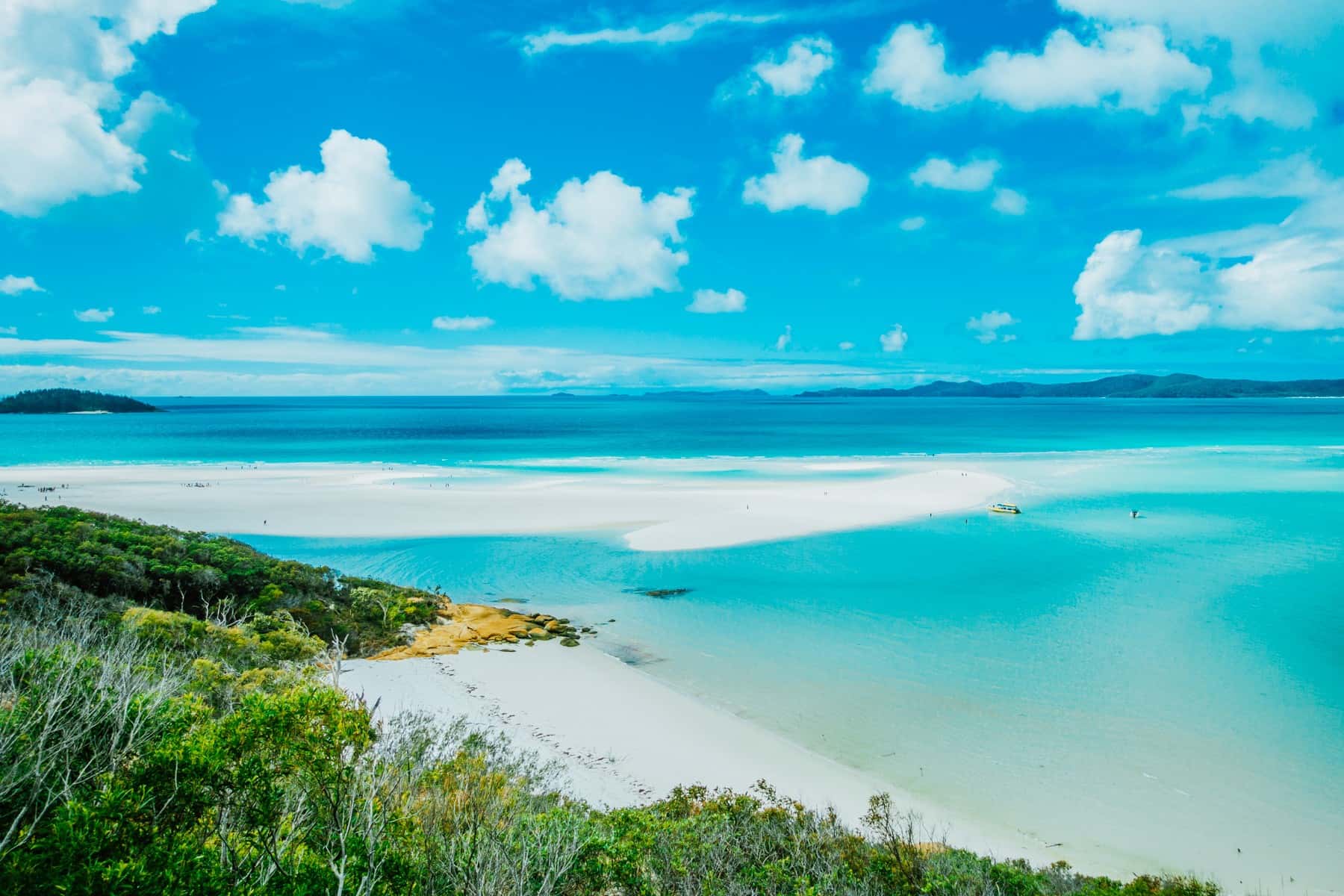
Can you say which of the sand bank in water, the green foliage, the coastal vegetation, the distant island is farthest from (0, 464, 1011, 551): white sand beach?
the distant island

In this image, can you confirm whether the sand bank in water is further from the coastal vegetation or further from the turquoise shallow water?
the coastal vegetation

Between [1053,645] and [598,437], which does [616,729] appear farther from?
[598,437]

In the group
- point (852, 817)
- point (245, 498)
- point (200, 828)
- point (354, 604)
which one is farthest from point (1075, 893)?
point (245, 498)

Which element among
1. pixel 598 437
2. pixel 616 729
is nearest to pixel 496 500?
pixel 616 729

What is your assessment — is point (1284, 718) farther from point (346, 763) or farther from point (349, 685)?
point (349, 685)

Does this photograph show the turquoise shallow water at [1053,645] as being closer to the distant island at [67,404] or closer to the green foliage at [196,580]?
the green foliage at [196,580]

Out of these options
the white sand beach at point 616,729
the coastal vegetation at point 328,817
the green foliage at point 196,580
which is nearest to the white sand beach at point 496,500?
the green foliage at point 196,580
